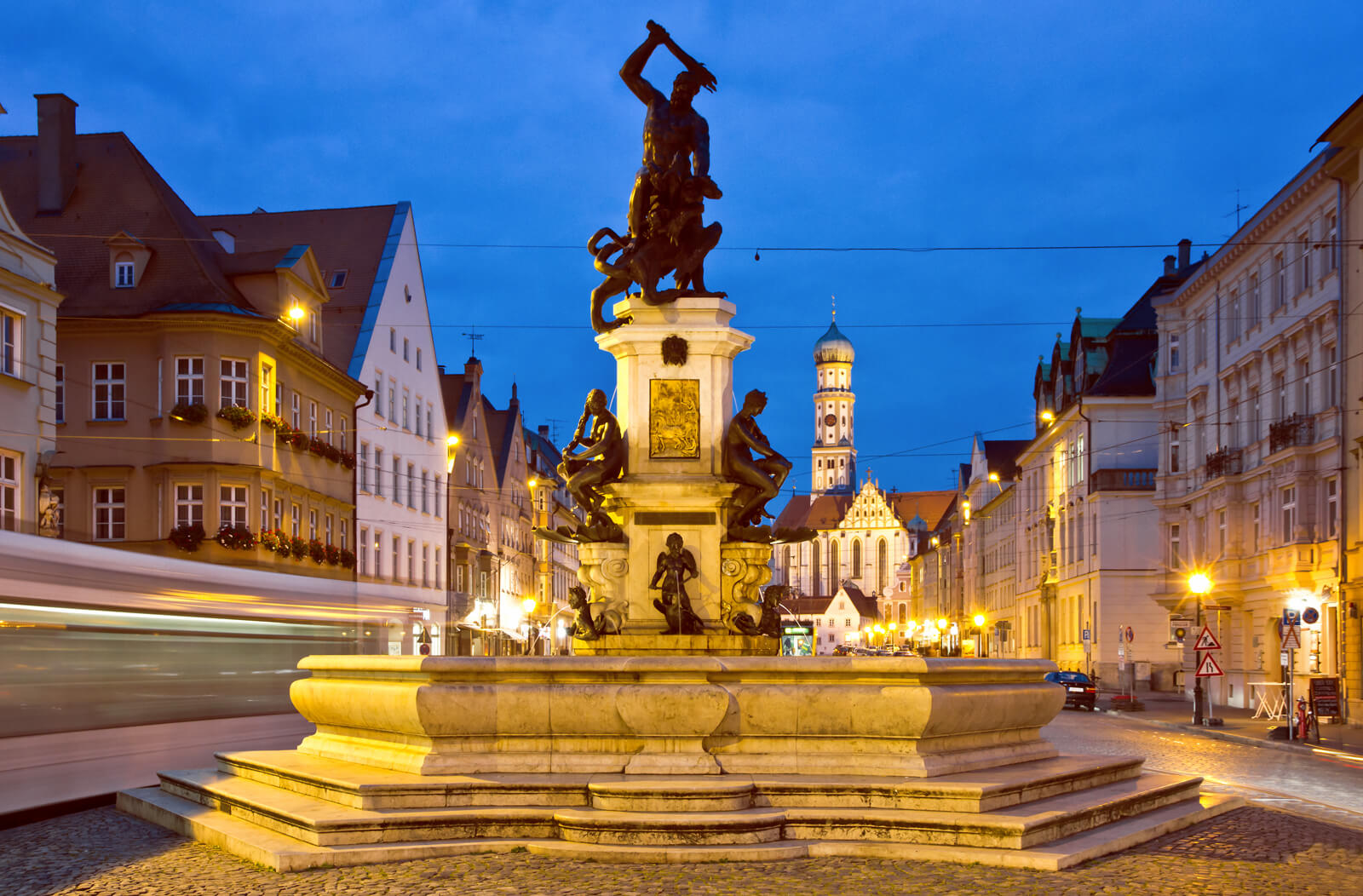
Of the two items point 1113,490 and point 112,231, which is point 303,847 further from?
point 1113,490

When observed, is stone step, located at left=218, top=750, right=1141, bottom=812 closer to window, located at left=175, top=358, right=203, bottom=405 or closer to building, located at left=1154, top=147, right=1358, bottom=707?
building, located at left=1154, top=147, right=1358, bottom=707

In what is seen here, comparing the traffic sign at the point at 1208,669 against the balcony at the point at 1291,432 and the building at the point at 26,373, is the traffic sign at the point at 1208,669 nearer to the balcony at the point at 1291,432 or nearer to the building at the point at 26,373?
the balcony at the point at 1291,432

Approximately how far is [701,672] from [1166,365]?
47582 mm

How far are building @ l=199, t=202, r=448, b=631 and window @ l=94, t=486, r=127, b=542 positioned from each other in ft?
31.3

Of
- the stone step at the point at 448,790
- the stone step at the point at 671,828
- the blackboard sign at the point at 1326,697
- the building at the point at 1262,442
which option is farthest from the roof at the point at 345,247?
the stone step at the point at 671,828

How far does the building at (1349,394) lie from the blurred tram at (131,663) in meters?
23.7

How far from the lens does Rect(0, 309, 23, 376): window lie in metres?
30.8

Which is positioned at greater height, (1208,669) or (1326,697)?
(1208,669)

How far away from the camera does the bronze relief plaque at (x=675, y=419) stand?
622 inches

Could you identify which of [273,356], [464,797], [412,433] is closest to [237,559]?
[273,356]

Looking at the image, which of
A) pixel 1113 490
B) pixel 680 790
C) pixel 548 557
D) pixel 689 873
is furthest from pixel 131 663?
pixel 548 557

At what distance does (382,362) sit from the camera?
54500 mm

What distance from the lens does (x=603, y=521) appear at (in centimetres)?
1575

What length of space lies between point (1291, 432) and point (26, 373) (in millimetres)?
29647
